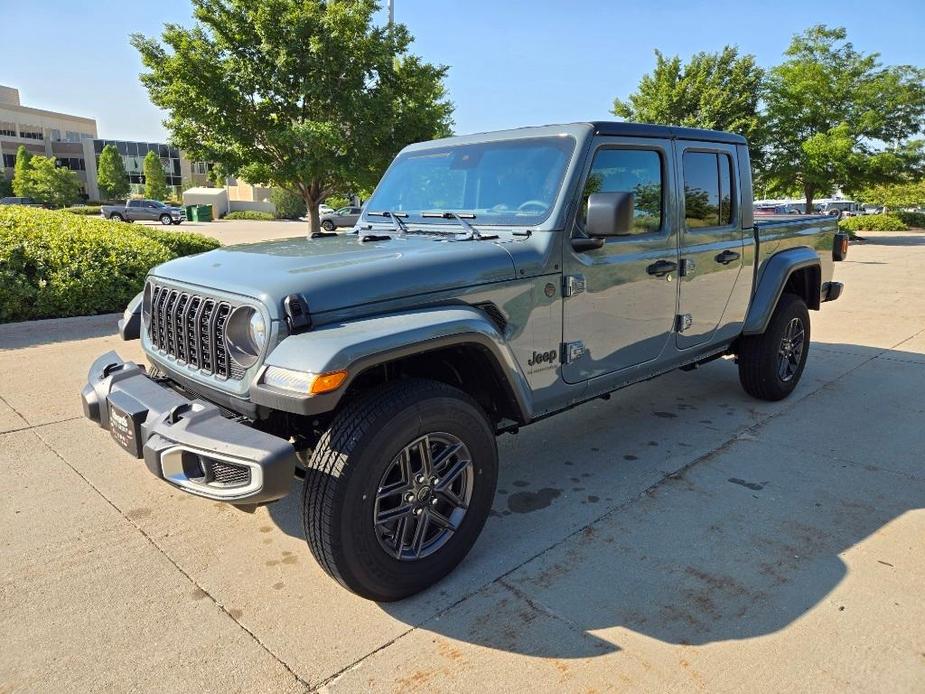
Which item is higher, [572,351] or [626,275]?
[626,275]

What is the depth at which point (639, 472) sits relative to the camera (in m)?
3.96

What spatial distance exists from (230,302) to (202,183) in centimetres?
7696

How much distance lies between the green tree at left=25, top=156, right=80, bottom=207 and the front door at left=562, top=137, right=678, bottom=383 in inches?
2333

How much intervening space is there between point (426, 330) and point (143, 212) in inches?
1710

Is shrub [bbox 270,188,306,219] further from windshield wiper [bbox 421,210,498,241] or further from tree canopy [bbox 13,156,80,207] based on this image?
windshield wiper [bbox 421,210,498,241]

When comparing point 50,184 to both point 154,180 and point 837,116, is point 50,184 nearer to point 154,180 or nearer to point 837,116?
point 154,180

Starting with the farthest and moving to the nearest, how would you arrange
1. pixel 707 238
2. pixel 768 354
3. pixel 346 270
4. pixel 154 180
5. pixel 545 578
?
pixel 154 180 < pixel 768 354 < pixel 707 238 < pixel 545 578 < pixel 346 270

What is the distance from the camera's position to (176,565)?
2.97 m

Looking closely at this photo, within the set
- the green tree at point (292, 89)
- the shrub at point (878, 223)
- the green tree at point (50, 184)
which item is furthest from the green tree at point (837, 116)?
the green tree at point (50, 184)

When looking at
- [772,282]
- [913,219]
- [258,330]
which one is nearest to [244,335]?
[258,330]

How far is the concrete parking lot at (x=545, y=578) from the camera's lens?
2334mm

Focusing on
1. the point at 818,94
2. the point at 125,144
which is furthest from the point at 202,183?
the point at 818,94

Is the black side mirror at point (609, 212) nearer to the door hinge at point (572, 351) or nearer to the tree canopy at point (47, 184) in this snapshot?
the door hinge at point (572, 351)

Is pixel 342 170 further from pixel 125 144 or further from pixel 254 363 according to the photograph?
pixel 125 144
